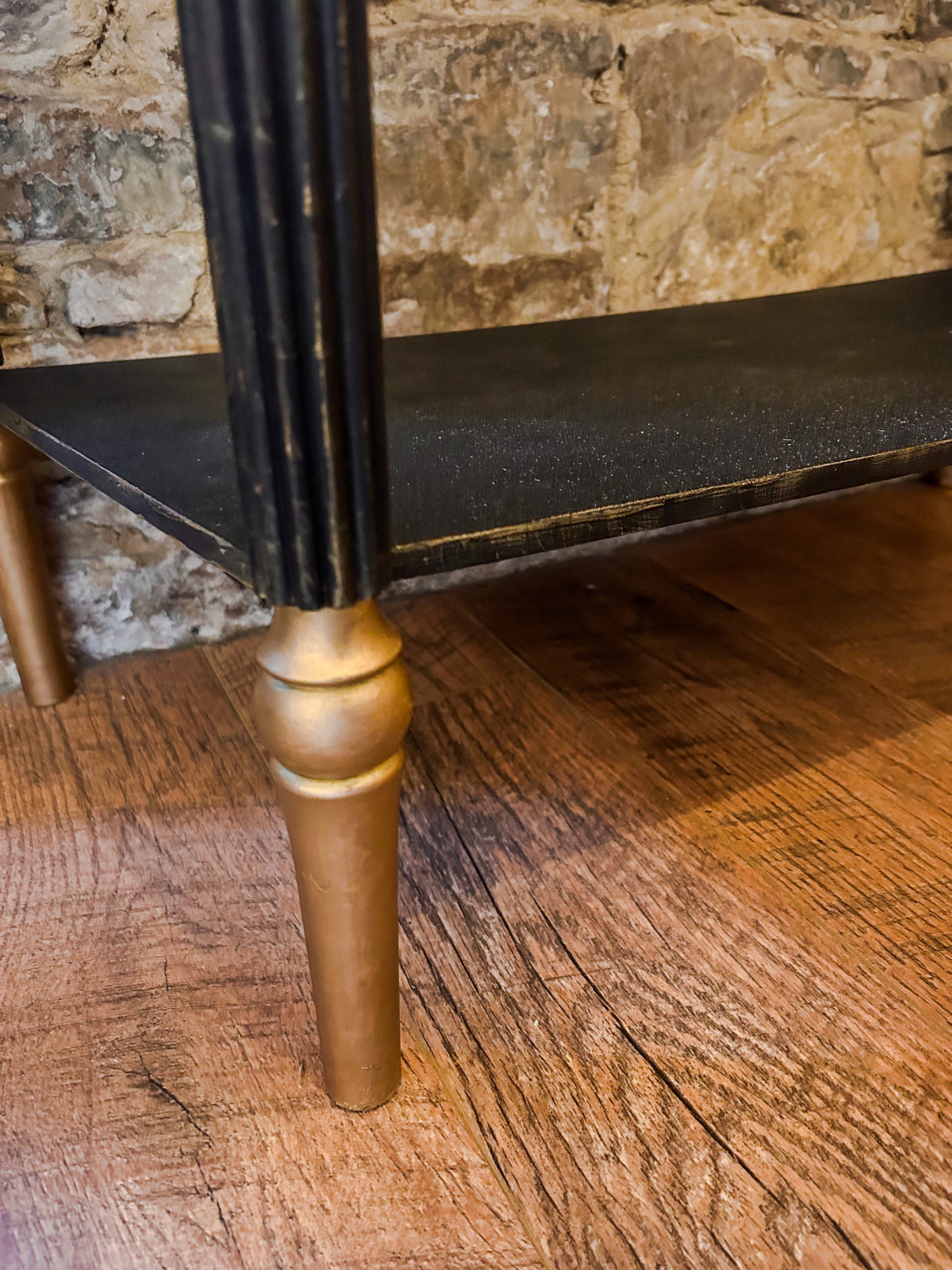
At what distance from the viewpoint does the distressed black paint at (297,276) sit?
0.39 metres

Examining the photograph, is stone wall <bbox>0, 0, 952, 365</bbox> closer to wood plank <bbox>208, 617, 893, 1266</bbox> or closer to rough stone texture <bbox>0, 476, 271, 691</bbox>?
rough stone texture <bbox>0, 476, 271, 691</bbox>

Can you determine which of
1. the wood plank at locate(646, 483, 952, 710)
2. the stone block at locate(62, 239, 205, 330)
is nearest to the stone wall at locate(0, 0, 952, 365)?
the stone block at locate(62, 239, 205, 330)

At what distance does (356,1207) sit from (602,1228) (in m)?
0.15

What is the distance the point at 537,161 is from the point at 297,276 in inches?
36.9

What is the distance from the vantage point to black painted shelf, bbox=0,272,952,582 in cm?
61

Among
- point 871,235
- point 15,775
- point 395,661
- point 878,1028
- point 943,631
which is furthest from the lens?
point 871,235

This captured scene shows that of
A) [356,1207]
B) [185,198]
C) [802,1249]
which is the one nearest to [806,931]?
[802,1249]

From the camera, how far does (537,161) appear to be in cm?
123

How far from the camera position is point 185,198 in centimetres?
107

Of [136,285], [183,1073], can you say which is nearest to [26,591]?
[136,285]

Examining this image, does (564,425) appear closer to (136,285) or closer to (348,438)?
(348,438)

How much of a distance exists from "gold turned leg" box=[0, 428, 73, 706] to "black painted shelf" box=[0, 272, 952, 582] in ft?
0.33

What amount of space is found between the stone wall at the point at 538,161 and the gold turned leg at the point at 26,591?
0.46 feet

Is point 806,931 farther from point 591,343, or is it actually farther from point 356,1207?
point 591,343
